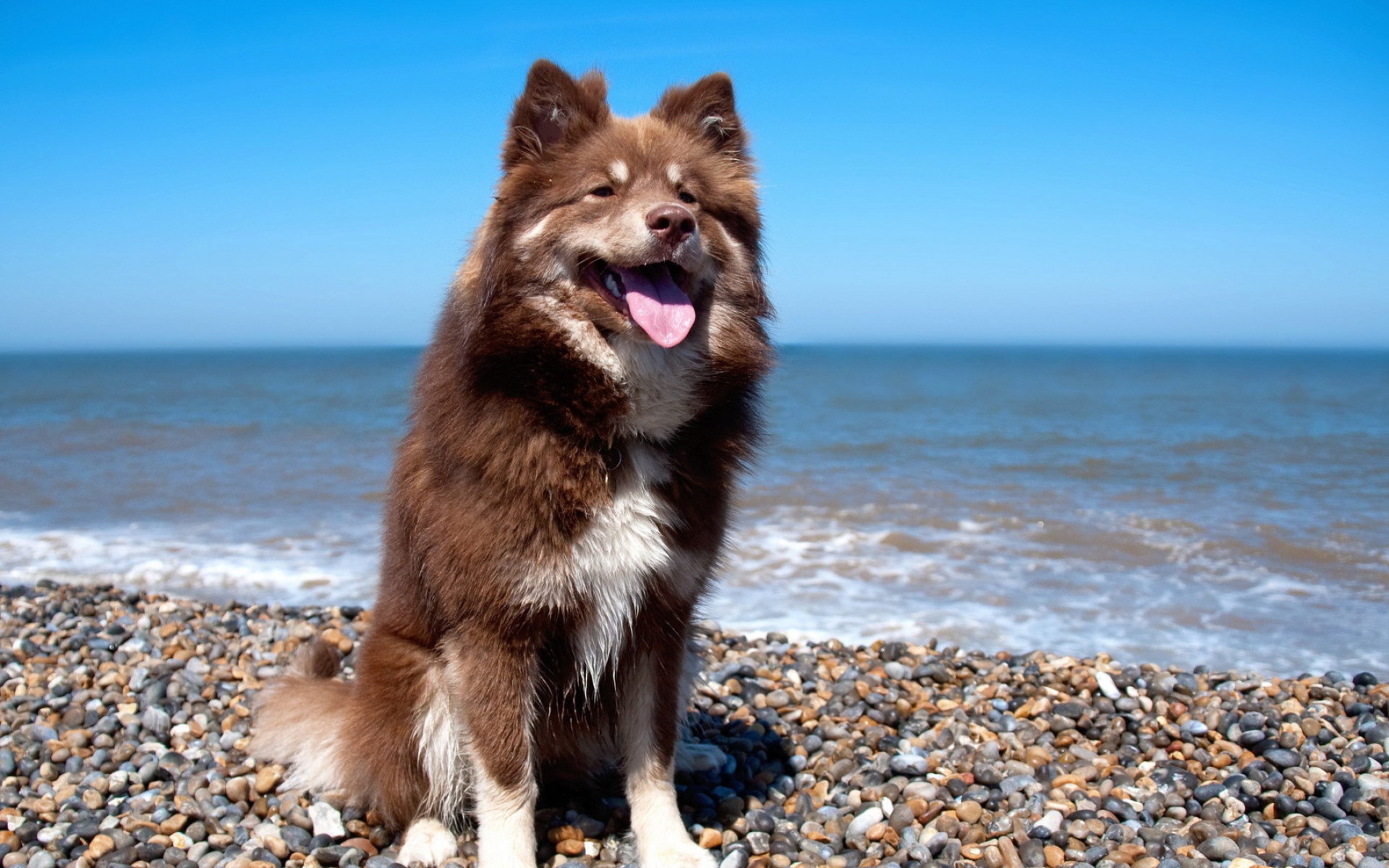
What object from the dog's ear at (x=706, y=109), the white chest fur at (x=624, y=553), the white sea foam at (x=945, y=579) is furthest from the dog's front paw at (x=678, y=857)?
the white sea foam at (x=945, y=579)

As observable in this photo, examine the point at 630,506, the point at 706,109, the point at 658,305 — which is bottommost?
the point at 630,506

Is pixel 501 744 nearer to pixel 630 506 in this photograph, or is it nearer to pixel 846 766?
pixel 630 506

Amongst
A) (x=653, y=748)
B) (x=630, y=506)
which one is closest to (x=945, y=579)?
(x=653, y=748)

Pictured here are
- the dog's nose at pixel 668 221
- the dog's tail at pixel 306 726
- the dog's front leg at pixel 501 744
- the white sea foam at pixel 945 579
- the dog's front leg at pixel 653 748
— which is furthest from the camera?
the white sea foam at pixel 945 579

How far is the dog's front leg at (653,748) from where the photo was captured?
3592 millimetres

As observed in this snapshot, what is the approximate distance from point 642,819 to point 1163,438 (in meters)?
20.1

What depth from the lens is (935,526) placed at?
11070mm

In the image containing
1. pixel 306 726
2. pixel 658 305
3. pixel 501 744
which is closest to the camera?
pixel 658 305

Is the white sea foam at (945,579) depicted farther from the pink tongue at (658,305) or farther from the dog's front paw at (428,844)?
the pink tongue at (658,305)

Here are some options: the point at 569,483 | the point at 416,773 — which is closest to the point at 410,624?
the point at 416,773

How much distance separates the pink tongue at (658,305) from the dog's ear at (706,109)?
828mm

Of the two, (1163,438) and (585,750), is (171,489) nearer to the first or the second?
(585,750)

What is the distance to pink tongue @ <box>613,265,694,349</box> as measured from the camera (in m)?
3.14

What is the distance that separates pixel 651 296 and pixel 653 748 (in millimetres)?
1772
